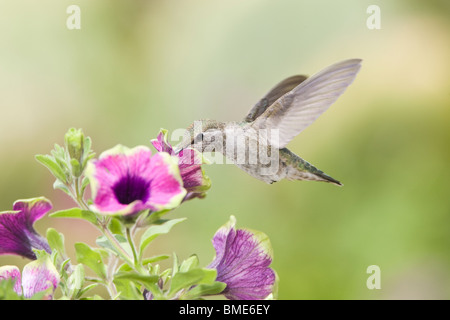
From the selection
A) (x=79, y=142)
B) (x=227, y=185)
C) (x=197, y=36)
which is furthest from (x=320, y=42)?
(x=79, y=142)

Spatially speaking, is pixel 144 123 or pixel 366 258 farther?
pixel 144 123

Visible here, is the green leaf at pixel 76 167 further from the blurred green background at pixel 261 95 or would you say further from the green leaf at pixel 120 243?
the blurred green background at pixel 261 95

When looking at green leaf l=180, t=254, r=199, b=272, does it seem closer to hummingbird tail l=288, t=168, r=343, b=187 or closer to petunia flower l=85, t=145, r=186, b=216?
petunia flower l=85, t=145, r=186, b=216

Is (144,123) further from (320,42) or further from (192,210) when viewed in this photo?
(320,42)

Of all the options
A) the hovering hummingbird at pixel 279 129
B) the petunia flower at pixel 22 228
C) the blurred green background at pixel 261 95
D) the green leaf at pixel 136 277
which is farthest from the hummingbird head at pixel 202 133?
the blurred green background at pixel 261 95

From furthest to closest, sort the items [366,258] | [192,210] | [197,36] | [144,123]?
[197,36]
[144,123]
[192,210]
[366,258]

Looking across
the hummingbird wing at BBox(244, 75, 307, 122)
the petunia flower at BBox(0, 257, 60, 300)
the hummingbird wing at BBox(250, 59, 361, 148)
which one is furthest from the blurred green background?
the petunia flower at BBox(0, 257, 60, 300)
